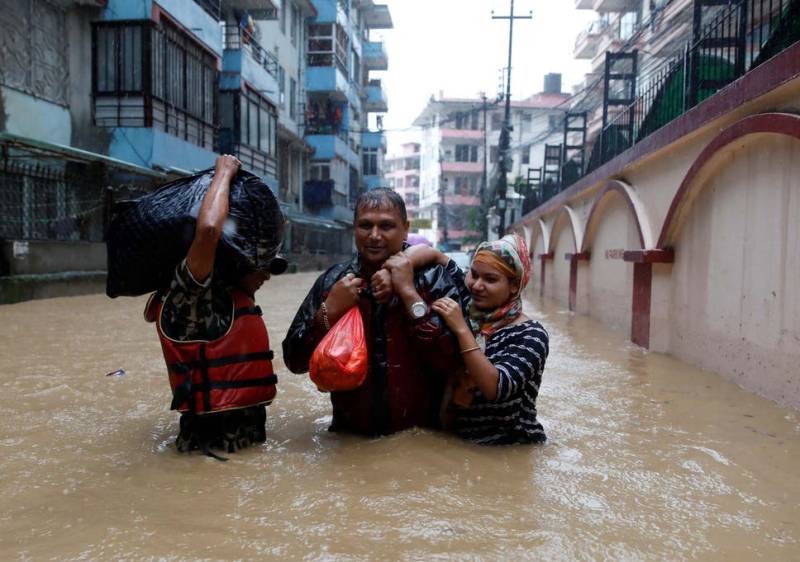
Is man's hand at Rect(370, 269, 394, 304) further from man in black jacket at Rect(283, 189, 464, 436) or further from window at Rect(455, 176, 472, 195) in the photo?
window at Rect(455, 176, 472, 195)

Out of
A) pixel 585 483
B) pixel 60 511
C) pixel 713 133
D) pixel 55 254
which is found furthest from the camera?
pixel 55 254

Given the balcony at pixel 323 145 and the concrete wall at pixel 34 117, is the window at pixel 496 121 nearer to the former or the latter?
the balcony at pixel 323 145

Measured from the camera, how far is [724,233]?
5559 millimetres

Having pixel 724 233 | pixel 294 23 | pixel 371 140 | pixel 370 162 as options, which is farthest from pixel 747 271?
pixel 370 162

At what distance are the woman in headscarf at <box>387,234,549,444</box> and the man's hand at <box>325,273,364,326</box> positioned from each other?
0.20 metres

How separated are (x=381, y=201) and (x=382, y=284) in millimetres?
389

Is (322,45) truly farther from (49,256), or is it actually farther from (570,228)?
(49,256)

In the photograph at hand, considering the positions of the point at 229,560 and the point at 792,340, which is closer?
the point at 229,560

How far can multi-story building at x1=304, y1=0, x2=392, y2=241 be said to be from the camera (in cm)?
3058

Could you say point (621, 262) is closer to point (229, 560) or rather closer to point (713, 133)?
point (713, 133)

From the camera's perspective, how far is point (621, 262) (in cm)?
900

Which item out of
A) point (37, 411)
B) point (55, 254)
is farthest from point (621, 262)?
point (55, 254)

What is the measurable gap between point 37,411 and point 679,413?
4.14m

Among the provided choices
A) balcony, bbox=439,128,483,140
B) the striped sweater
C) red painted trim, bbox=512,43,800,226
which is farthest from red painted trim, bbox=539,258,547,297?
balcony, bbox=439,128,483,140
